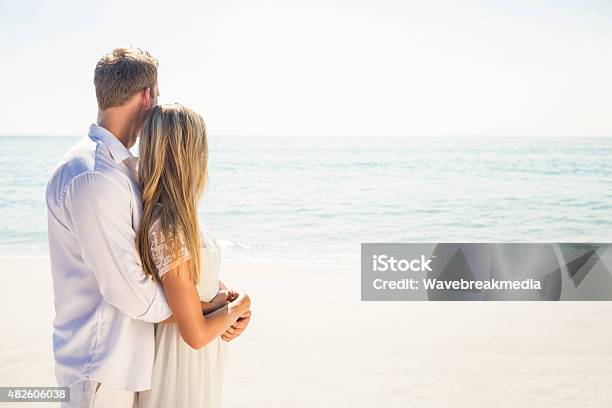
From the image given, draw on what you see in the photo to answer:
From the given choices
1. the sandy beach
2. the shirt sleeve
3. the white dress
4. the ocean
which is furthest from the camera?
the ocean

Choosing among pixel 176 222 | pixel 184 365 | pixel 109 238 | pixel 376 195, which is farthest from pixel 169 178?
pixel 376 195

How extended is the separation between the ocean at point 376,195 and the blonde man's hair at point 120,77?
7.72 m

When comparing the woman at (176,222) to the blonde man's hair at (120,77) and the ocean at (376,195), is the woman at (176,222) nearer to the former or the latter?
the blonde man's hair at (120,77)

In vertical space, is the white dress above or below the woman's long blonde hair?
below

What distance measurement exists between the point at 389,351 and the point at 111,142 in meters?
3.39

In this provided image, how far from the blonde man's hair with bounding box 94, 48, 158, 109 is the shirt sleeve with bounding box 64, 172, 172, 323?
26cm

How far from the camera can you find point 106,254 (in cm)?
170

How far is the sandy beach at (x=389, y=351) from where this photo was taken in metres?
3.88

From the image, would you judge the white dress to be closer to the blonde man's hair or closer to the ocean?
the blonde man's hair

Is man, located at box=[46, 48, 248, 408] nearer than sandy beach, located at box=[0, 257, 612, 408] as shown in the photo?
Yes

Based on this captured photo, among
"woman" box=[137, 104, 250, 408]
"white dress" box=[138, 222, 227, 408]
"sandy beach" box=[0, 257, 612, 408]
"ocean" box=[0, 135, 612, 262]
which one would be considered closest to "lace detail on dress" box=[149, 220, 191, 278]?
"woman" box=[137, 104, 250, 408]

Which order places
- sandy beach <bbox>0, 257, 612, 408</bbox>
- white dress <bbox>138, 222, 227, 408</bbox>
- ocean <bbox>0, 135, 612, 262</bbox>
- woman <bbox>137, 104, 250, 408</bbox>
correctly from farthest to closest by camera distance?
ocean <bbox>0, 135, 612, 262</bbox> < sandy beach <bbox>0, 257, 612, 408</bbox> < white dress <bbox>138, 222, 227, 408</bbox> < woman <bbox>137, 104, 250, 408</bbox>

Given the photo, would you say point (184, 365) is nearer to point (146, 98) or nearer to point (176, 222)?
point (176, 222)

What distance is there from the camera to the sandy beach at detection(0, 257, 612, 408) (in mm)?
3875
